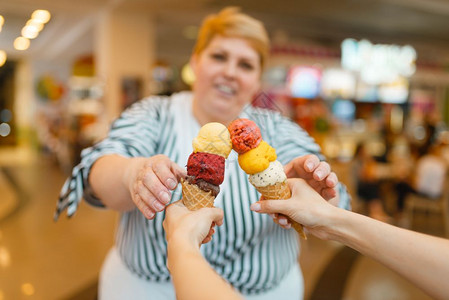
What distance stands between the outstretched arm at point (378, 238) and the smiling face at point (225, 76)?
0.48m

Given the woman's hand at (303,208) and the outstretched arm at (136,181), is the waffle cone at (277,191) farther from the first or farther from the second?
the outstretched arm at (136,181)

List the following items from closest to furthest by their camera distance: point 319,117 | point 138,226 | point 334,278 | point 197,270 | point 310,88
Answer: point 197,270, point 138,226, point 334,278, point 319,117, point 310,88

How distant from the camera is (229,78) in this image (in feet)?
4.20

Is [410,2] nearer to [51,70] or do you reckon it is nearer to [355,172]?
[355,172]

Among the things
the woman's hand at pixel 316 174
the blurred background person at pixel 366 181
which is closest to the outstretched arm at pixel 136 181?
the woman's hand at pixel 316 174

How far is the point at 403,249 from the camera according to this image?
2.56 ft

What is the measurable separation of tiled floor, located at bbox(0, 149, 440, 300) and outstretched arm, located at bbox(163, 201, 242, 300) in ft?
7.66

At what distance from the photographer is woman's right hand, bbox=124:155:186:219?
793mm

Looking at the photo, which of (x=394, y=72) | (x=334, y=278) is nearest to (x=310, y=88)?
(x=394, y=72)

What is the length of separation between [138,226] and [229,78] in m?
0.55

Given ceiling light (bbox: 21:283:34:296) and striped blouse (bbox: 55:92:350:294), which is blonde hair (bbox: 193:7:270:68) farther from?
ceiling light (bbox: 21:283:34:296)

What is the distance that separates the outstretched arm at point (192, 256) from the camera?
620 millimetres

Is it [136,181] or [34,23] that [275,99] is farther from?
Answer: [136,181]

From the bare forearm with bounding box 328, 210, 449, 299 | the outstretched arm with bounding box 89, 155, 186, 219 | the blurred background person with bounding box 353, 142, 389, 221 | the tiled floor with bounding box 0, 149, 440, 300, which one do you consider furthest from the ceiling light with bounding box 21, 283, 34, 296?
the blurred background person with bounding box 353, 142, 389, 221
